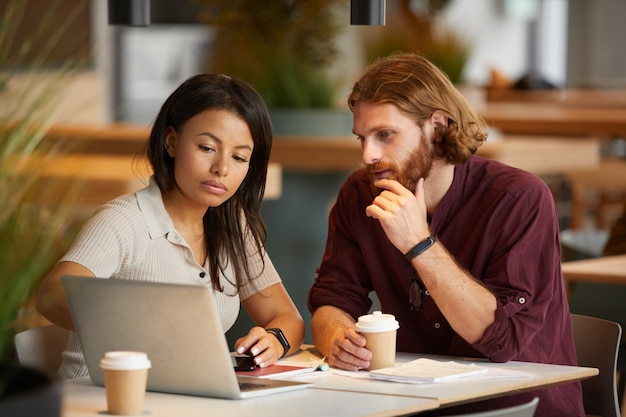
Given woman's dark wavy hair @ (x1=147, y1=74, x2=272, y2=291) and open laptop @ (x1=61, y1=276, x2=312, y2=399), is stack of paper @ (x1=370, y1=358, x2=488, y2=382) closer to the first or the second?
open laptop @ (x1=61, y1=276, x2=312, y2=399)

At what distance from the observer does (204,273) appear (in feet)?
8.91

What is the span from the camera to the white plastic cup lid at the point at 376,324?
241cm

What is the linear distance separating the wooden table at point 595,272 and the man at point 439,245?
3.34 ft

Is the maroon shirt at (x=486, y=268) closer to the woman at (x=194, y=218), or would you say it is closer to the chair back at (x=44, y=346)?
the woman at (x=194, y=218)

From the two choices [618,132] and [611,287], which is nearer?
[611,287]

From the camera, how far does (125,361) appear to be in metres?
1.95

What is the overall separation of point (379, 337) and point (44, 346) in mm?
806

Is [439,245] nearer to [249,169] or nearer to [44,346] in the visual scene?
[249,169]

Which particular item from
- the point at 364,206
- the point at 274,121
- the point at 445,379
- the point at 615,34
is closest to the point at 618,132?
the point at 274,121

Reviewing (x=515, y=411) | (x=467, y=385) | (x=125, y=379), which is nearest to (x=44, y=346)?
(x=125, y=379)

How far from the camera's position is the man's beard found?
8.89 ft

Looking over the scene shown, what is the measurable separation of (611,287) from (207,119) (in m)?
1.68

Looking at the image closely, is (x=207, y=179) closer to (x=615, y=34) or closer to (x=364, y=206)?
(x=364, y=206)

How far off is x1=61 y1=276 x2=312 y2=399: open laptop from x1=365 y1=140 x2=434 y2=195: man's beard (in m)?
0.71
